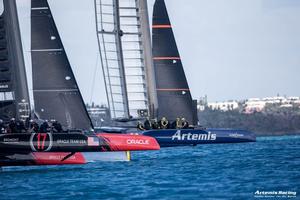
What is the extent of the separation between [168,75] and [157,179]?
18.1 meters

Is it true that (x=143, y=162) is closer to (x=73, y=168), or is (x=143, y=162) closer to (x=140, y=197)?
(x=73, y=168)

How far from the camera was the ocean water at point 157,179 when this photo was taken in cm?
2327

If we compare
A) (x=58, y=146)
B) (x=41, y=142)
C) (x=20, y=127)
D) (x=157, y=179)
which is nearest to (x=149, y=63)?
(x=20, y=127)

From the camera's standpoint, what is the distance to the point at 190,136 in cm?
4009

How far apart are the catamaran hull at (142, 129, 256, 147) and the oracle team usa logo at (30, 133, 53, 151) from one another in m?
8.74

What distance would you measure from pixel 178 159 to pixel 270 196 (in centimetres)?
1463

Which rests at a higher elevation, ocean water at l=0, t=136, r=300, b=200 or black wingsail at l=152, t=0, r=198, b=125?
black wingsail at l=152, t=0, r=198, b=125

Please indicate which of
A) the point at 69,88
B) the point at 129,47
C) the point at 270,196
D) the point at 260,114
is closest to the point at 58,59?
the point at 69,88

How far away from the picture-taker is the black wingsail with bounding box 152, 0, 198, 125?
1730 inches

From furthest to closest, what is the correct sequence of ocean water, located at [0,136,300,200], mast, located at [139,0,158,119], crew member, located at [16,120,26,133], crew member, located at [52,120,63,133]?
mast, located at [139,0,158,119]
crew member, located at [52,120,63,133]
crew member, located at [16,120,26,133]
ocean water, located at [0,136,300,200]

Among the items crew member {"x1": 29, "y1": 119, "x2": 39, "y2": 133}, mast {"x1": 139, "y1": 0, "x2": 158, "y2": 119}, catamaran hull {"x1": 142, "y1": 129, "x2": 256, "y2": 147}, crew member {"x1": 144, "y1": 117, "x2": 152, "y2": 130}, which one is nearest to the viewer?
crew member {"x1": 29, "y1": 119, "x2": 39, "y2": 133}

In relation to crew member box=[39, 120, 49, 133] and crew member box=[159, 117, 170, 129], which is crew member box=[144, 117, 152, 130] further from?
crew member box=[39, 120, 49, 133]

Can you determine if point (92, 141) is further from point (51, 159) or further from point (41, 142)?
point (51, 159)

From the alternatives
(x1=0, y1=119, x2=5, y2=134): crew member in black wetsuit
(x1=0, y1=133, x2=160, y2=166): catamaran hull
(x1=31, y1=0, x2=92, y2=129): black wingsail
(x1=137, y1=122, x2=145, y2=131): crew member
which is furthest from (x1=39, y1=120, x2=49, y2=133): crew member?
(x1=137, y1=122, x2=145, y2=131): crew member
